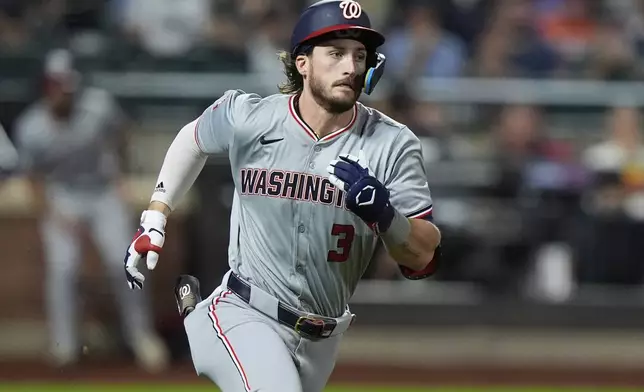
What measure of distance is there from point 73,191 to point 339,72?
21.8 ft

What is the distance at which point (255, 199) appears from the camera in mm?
4680

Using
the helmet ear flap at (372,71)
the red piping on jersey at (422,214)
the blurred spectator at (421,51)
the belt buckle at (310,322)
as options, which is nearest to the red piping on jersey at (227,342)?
the belt buckle at (310,322)

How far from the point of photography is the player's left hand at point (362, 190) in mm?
4156

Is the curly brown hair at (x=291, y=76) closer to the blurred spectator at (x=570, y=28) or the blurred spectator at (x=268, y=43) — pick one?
the blurred spectator at (x=268, y=43)

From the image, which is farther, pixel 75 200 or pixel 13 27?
pixel 13 27

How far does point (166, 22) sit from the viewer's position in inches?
480

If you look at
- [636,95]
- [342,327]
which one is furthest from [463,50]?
[342,327]

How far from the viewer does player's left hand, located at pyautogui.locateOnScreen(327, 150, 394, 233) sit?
13.6 ft

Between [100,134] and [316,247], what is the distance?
6.30 meters

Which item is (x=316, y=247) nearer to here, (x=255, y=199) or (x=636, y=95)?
(x=255, y=199)

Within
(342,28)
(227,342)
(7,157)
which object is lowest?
(7,157)

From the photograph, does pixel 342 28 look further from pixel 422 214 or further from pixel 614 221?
pixel 614 221

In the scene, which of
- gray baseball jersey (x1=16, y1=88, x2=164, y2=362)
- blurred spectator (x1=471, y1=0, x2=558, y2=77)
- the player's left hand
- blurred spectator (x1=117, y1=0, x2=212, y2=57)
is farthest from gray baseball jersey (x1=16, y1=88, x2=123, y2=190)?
the player's left hand

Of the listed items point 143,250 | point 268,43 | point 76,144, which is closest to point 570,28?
point 268,43
